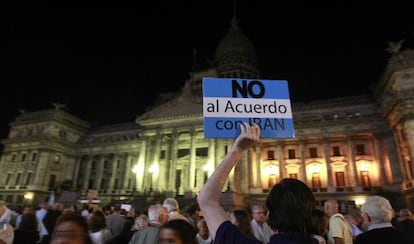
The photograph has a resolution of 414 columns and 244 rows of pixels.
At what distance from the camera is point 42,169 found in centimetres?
5175

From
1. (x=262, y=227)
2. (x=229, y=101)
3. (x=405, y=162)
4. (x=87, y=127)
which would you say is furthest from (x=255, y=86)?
(x=87, y=127)

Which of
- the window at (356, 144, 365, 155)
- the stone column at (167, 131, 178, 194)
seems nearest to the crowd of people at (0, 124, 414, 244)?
the stone column at (167, 131, 178, 194)

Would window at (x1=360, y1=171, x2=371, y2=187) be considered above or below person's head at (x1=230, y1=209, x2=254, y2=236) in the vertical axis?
above

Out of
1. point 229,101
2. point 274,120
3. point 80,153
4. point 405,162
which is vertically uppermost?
point 80,153

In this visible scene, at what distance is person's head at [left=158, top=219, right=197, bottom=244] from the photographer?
3.03m

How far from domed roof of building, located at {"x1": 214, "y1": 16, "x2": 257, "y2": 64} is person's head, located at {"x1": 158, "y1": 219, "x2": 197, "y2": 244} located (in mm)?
60729

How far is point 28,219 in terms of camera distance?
636 cm

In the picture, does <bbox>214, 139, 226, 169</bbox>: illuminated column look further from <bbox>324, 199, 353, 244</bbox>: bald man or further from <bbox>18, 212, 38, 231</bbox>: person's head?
<bbox>324, 199, 353, 244</bbox>: bald man

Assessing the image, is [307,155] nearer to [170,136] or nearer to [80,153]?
[170,136]

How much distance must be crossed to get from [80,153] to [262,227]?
57.2 m

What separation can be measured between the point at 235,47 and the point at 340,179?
1383 inches

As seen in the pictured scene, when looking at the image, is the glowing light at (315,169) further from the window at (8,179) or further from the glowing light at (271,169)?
the window at (8,179)

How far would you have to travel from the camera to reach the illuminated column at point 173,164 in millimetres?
41744

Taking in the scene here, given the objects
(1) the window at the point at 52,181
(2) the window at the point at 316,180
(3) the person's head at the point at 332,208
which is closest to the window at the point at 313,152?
(2) the window at the point at 316,180
